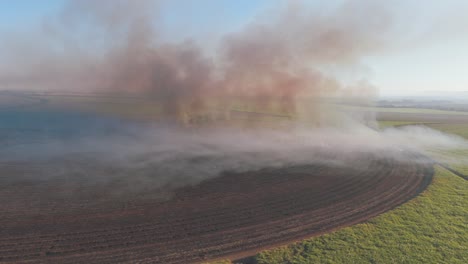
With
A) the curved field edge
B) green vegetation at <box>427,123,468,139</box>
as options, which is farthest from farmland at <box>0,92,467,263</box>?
green vegetation at <box>427,123,468,139</box>

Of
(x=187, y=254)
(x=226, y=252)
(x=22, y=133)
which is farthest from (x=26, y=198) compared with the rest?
(x=22, y=133)

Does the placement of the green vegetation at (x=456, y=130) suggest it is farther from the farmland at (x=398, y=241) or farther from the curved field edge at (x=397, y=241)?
the curved field edge at (x=397, y=241)

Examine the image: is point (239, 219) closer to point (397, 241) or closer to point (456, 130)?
point (397, 241)

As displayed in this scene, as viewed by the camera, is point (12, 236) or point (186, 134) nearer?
point (12, 236)

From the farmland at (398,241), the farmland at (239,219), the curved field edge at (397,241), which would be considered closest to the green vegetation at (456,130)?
the farmland at (239,219)

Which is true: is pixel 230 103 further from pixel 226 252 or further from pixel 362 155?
pixel 226 252

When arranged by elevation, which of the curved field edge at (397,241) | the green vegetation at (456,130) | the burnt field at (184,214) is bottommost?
the curved field edge at (397,241)

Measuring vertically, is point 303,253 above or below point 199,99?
below
